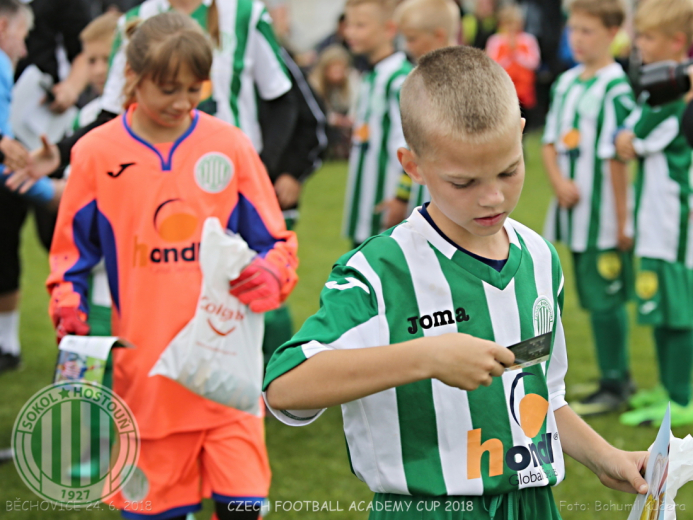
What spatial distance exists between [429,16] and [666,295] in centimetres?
198

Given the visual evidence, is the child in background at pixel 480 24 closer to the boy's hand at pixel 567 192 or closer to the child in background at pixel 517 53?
the child in background at pixel 517 53

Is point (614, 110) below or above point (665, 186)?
above

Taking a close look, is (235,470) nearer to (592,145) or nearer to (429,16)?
(592,145)

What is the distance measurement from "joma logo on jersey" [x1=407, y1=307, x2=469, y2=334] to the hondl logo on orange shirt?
118cm

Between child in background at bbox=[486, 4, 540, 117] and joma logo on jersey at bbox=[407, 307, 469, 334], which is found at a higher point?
joma logo on jersey at bbox=[407, 307, 469, 334]

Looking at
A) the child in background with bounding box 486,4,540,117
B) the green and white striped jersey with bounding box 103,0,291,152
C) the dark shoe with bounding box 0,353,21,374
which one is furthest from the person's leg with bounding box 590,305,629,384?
the child in background with bounding box 486,4,540,117

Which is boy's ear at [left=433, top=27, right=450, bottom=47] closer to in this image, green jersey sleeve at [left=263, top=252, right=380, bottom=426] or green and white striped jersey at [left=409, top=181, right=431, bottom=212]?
green and white striped jersey at [left=409, top=181, right=431, bottom=212]

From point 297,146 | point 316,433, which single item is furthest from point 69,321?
point 316,433

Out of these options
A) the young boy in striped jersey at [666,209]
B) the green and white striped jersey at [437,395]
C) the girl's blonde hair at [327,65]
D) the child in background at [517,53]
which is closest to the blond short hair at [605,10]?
the young boy in striped jersey at [666,209]

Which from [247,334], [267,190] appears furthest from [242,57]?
[247,334]

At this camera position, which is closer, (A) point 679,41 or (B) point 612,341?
(A) point 679,41

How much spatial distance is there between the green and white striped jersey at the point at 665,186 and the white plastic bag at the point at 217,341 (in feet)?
8.19

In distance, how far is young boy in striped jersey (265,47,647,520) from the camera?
5.24ft

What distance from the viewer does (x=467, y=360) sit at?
4.55 feet
